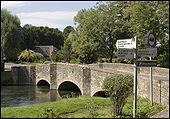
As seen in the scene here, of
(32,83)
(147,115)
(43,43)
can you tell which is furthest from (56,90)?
(43,43)

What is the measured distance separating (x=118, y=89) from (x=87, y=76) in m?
11.5

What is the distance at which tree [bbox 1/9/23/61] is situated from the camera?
2898 centimetres

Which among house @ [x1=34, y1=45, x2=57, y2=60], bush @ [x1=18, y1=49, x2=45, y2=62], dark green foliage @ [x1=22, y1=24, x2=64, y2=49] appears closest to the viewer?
bush @ [x1=18, y1=49, x2=45, y2=62]

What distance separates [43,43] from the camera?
218 ft

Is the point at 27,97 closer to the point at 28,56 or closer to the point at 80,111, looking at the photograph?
the point at 80,111

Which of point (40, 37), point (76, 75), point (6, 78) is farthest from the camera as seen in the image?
point (40, 37)

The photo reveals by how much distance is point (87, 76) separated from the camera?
18281mm

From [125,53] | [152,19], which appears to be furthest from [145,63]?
[152,19]

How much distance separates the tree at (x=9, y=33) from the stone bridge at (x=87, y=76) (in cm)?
288

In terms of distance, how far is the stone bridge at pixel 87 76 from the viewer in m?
8.68

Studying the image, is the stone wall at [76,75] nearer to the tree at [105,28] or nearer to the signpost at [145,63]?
the tree at [105,28]

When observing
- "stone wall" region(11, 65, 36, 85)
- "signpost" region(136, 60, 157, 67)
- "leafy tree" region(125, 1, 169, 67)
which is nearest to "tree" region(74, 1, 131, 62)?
"leafy tree" region(125, 1, 169, 67)

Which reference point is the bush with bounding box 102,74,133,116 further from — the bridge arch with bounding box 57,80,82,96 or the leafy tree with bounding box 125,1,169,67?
the bridge arch with bounding box 57,80,82,96

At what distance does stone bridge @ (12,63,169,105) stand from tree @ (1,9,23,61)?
2876 millimetres
